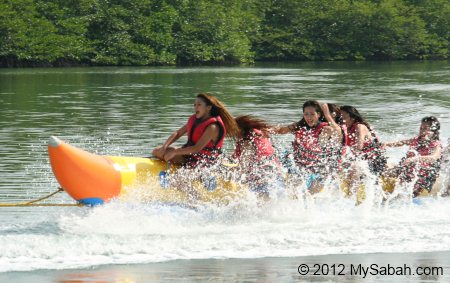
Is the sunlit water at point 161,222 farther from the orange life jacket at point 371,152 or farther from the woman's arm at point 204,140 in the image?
the woman's arm at point 204,140

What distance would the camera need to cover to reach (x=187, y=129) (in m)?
7.59

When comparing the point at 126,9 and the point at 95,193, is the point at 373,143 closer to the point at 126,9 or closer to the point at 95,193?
the point at 95,193

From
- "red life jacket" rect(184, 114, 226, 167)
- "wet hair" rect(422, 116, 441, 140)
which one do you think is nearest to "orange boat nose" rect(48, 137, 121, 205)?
"red life jacket" rect(184, 114, 226, 167)

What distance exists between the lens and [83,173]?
713 cm

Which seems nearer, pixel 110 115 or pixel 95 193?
pixel 95 193

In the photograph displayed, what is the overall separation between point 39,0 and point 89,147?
3253cm

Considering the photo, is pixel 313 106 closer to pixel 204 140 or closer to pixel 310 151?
pixel 310 151

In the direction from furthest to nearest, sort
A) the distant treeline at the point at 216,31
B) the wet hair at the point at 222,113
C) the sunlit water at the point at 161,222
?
the distant treeline at the point at 216,31 < the wet hair at the point at 222,113 < the sunlit water at the point at 161,222

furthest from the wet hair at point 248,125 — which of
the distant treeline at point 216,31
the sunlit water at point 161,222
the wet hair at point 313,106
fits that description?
the distant treeline at point 216,31

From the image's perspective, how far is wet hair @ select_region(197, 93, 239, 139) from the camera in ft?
24.2

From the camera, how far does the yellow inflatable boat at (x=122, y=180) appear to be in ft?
23.3

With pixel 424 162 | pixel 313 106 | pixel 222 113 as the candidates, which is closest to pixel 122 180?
pixel 222 113

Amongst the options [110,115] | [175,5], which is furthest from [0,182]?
[175,5]

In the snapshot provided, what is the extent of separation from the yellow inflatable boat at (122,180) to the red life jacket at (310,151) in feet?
1.89
